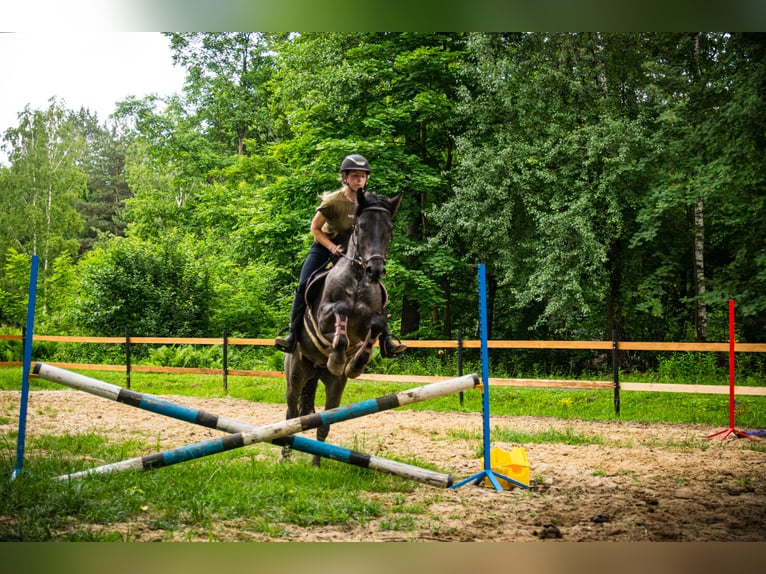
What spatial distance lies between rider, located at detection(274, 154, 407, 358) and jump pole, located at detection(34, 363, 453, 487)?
705 millimetres

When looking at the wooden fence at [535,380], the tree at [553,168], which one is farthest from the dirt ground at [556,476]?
the tree at [553,168]

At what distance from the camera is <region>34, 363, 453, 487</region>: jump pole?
3510 mm

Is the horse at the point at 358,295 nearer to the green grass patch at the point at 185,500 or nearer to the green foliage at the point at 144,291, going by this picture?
the green grass patch at the point at 185,500

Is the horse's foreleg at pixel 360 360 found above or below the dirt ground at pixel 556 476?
above

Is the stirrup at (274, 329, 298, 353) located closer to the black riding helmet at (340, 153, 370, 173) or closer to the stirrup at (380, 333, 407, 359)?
the stirrup at (380, 333, 407, 359)

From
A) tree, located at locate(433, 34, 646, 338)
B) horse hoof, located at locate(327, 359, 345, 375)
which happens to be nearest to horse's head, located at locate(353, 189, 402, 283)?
horse hoof, located at locate(327, 359, 345, 375)

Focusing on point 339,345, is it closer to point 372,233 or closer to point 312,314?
point 312,314

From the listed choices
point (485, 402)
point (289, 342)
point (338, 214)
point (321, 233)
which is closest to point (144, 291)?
point (289, 342)

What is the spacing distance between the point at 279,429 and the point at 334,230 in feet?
5.30

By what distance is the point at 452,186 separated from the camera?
1058 cm

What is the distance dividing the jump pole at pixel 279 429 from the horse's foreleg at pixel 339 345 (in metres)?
0.45

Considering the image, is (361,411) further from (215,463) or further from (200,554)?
(215,463)

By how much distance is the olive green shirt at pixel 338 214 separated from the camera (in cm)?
438

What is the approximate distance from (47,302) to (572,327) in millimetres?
8749
